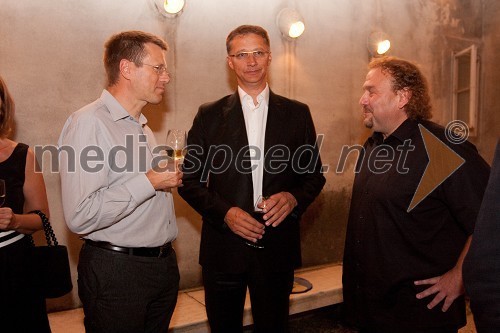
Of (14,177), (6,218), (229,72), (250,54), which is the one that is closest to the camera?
(6,218)

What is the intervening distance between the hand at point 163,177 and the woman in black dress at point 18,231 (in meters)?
0.78

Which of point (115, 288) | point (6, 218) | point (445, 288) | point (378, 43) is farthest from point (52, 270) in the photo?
point (378, 43)

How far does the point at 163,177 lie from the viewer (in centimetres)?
193

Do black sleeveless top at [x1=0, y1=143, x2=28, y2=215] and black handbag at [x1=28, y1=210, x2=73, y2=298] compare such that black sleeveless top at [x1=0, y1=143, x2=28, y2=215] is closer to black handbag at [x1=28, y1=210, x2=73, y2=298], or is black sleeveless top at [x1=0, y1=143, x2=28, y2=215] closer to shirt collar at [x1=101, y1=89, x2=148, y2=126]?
black handbag at [x1=28, y1=210, x2=73, y2=298]

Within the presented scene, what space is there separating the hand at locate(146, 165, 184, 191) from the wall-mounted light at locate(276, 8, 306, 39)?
294cm

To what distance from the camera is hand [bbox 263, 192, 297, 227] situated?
233 cm

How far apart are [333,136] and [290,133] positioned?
2.53 metres

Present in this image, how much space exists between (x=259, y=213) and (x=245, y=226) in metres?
0.10

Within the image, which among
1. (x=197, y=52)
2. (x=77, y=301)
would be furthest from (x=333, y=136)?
(x=77, y=301)

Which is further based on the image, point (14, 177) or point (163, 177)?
point (14, 177)

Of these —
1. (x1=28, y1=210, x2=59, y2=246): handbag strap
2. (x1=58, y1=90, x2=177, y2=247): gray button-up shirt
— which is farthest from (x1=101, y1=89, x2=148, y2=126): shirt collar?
(x1=28, y1=210, x2=59, y2=246): handbag strap

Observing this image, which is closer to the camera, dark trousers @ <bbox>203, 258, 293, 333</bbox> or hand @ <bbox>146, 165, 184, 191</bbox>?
hand @ <bbox>146, 165, 184, 191</bbox>

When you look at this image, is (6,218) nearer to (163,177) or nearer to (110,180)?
(110,180)

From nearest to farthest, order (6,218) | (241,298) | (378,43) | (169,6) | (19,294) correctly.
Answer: (6,218), (19,294), (241,298), (169,6), (378,43)
